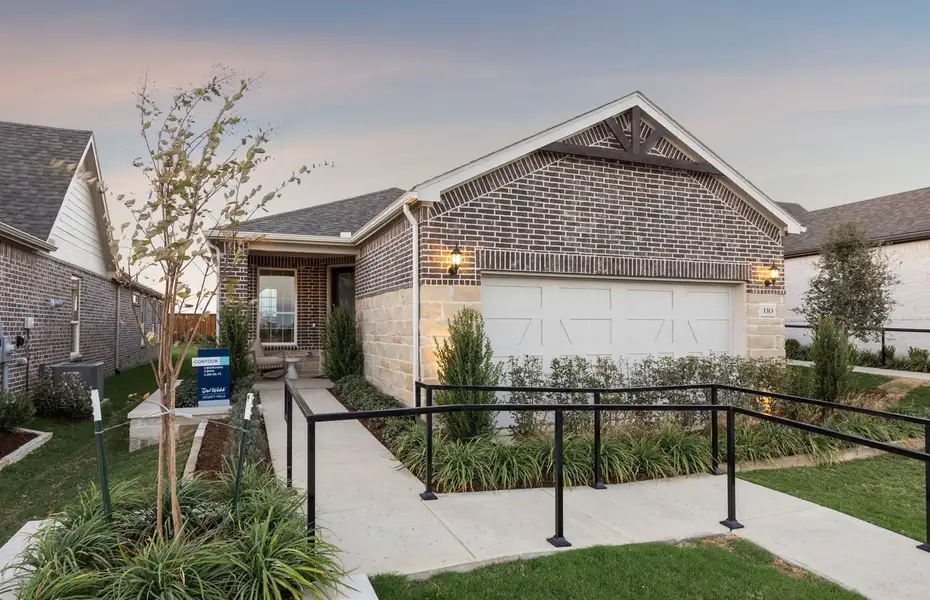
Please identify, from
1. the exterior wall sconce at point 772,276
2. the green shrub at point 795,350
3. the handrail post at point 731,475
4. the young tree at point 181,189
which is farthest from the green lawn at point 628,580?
the green shrub at point 795,350

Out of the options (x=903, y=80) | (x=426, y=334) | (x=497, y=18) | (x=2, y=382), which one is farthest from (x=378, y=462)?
(x=903, y=80)

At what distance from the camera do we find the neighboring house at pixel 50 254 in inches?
362

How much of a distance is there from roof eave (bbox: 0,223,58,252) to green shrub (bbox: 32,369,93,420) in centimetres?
233

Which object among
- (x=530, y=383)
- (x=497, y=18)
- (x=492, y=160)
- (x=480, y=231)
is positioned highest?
(x=497, y=18)

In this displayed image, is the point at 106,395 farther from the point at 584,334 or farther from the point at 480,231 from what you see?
the point at 584,334

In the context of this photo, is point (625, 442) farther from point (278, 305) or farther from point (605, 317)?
point (278, 305)

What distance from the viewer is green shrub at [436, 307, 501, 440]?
6445 millimetres

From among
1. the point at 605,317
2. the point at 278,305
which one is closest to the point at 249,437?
the point at 605,317

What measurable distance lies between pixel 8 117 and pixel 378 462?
13.6 metres

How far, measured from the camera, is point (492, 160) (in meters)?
8.01

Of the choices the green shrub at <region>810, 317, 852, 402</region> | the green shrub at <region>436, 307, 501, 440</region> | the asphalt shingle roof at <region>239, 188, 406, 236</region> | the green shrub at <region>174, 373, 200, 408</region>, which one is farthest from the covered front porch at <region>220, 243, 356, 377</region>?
the green shrub at <region>810, 317, 852, 402</region>

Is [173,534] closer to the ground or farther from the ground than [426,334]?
closer to the ground

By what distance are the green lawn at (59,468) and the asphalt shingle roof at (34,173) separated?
11.8ft

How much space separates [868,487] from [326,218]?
1121cm
